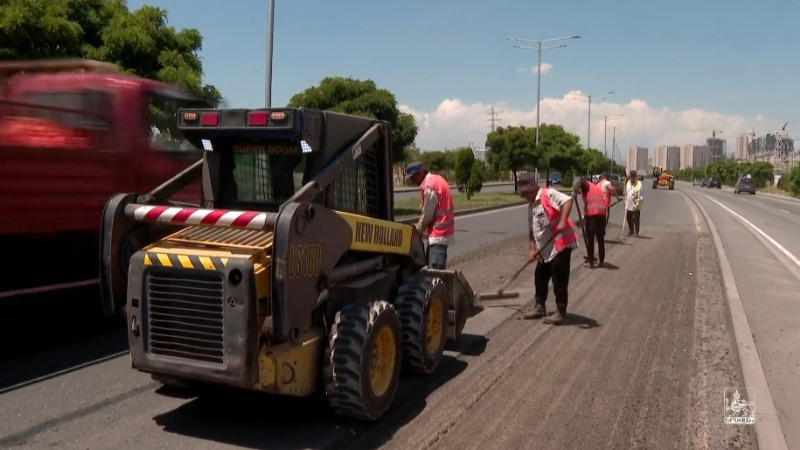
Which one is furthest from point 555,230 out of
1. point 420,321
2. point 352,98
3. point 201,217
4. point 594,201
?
point 352,98

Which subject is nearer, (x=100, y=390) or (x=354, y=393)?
(x=354, y=393)

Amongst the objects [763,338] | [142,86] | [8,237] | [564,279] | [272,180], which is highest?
[142,86]

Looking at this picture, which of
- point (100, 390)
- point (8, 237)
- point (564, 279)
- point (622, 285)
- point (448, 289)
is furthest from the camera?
point (622, 285)

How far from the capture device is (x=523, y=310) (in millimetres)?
8969

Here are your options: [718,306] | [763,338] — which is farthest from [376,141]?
[718,306]

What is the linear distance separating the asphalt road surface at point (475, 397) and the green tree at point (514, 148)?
120 ft

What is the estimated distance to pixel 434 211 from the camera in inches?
280

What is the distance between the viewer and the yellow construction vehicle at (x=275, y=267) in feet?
13.9

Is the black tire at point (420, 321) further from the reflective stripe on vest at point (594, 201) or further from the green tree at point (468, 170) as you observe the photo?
the green tree at point (468, 170)

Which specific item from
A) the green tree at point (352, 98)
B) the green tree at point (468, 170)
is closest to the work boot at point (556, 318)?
the green tree at point (352, 98)

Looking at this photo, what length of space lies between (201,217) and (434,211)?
9.58 ft

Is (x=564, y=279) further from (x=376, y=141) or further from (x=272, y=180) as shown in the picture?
(x=272, y=180)

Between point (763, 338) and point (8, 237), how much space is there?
24.5 ft

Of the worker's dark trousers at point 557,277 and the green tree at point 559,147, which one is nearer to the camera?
the worker's dark trousers at point 557,277
